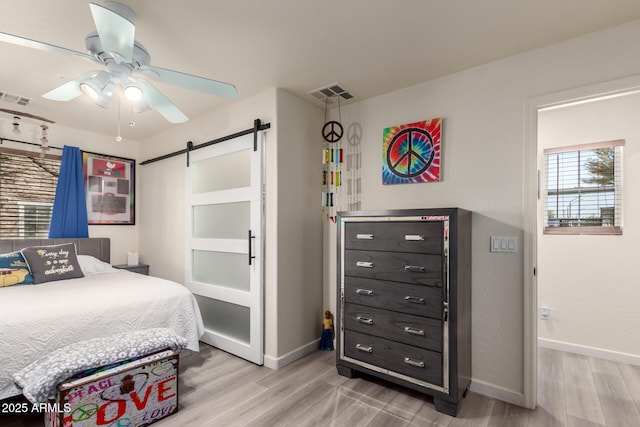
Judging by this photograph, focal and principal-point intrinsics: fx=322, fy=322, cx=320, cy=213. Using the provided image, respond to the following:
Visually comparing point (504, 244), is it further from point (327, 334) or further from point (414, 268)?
point (327, 334)

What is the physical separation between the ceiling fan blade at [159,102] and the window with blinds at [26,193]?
2.43 metres

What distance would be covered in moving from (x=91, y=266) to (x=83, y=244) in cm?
52

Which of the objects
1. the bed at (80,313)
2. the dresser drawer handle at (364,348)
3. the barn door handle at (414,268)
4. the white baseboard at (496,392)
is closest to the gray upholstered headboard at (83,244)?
the bed at (80,313)

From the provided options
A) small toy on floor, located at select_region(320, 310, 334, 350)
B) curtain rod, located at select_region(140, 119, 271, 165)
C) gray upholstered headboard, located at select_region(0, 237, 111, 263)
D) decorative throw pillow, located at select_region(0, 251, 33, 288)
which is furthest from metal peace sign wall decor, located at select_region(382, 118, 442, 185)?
gray upholstered headboard, located at select_region(0, 237, 111, 263)

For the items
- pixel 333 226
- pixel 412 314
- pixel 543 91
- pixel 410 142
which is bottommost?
pixel 412 314

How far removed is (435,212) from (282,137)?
1.48 m

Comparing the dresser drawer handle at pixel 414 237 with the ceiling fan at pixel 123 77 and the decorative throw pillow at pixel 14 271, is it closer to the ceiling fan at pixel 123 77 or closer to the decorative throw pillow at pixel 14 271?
the ceiling fan at pixel 123 77

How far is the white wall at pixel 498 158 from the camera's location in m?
2.10

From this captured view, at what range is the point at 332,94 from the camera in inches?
116

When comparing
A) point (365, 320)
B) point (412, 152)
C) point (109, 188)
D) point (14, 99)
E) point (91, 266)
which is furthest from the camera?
point (109, 188)

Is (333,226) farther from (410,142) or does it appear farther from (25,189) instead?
(25,189)

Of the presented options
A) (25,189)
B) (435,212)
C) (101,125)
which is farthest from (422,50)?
(25,189)

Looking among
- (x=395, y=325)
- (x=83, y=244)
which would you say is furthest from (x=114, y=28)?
(x=83, y=244)

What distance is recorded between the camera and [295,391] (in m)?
2.40
